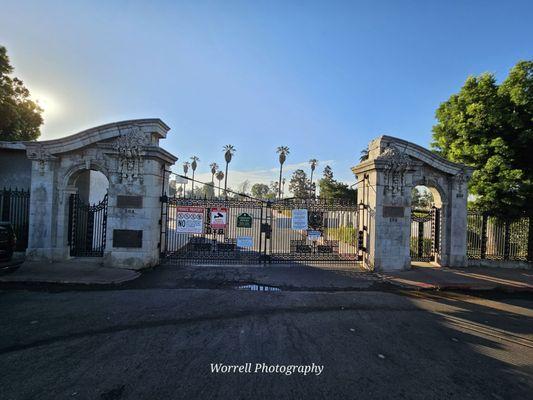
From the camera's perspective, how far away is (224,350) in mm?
4297

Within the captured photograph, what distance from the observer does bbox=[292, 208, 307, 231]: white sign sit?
10.6 meters

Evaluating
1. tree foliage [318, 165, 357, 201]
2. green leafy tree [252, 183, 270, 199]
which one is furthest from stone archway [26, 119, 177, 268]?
green leafy tree [252, 183, 270, 199]

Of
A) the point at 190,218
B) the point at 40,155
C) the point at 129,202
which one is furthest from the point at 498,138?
the point at 40,155

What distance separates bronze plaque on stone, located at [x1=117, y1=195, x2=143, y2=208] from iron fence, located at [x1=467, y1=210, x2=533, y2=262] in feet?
45.9

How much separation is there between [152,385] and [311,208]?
8.67 m

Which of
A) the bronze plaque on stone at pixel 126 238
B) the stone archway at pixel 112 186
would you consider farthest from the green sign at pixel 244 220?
the bronze plaque on stone at pixel 126 238

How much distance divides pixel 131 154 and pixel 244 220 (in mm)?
4749

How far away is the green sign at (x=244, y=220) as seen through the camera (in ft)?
33.3

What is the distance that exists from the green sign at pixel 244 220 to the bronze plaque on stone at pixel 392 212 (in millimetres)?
5203

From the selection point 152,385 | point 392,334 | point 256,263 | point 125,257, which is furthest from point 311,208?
point 152,385

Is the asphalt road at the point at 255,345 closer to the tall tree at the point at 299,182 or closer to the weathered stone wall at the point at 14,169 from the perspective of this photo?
the weathered stone wall at the point at 14,169

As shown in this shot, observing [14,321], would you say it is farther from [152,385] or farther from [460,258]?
[460,258]

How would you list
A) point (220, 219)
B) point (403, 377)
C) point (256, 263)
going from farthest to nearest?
1. point (256, 263)
2. point (220, 219)
3. point (403, 377)

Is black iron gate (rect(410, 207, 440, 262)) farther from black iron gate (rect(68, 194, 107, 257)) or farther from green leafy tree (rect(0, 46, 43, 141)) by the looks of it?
green leafy tree (rect(0, 46, 43, 141))
